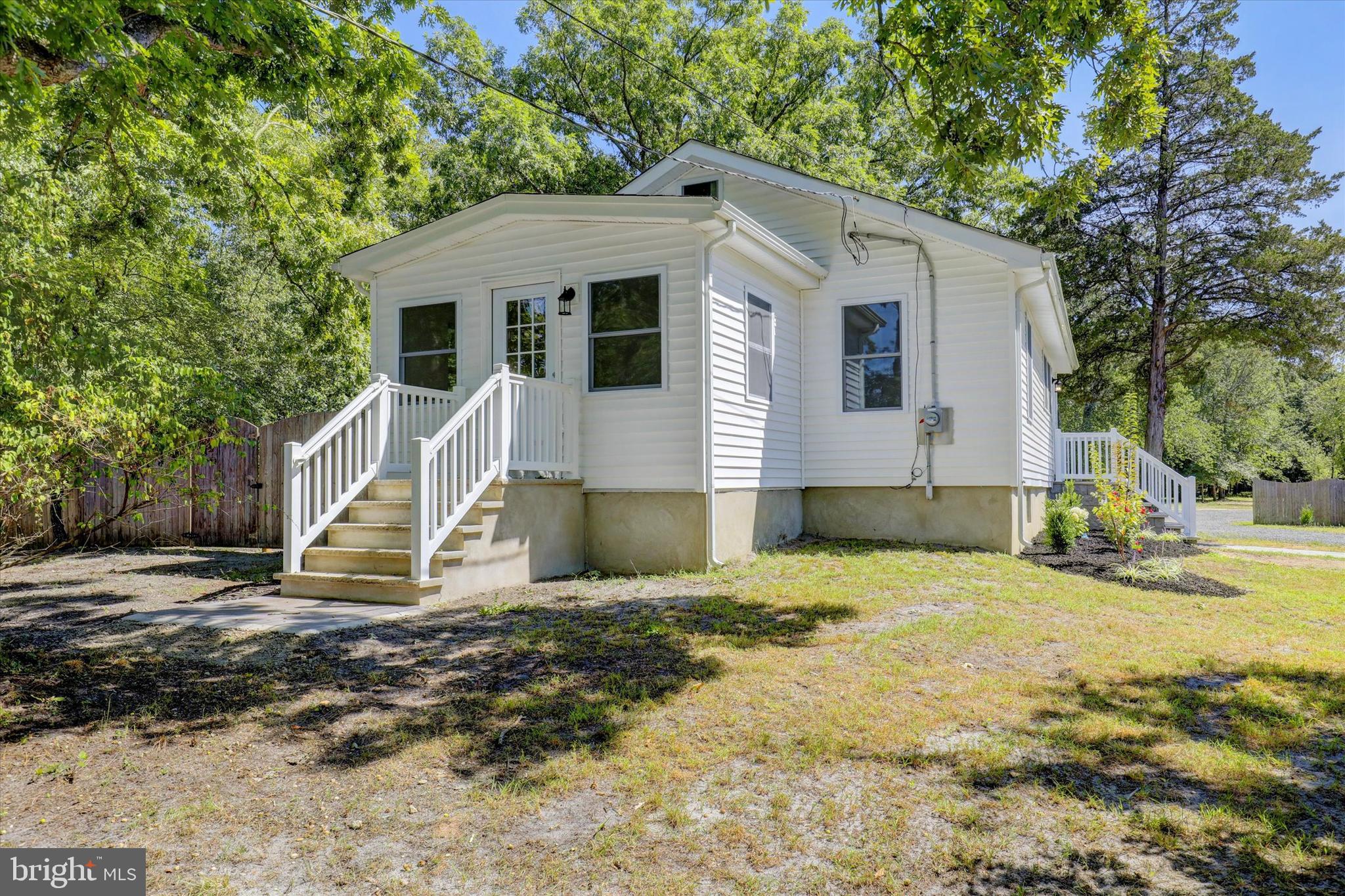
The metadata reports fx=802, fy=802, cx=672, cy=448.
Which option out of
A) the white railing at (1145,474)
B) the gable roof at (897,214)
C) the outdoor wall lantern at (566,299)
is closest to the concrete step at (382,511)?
the outdoor wall lantern at (566,299)

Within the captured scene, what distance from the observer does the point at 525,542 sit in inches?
317

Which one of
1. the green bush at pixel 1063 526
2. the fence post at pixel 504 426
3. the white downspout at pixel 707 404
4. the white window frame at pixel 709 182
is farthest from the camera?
the white window frame at pixel 709 182

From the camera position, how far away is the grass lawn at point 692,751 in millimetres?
2689

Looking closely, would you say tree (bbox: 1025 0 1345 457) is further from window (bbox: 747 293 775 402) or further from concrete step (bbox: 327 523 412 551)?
concrete step (bbox: 327 523 412 551)

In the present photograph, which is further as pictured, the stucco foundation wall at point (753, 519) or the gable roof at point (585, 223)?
the stucco foundation wall at point (753, 519)

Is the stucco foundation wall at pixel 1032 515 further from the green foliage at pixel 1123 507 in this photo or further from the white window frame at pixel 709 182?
the white window frame at pixel 709 182

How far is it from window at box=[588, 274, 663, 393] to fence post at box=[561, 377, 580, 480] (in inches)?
10.0

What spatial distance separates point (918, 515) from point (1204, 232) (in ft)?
53.9

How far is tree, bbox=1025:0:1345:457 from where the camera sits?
20.0 metres

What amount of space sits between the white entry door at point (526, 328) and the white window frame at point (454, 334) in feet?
1.67

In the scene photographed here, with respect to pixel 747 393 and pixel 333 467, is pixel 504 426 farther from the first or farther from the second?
pixel 747 393

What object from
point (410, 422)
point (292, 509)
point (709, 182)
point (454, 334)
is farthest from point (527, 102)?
point (292, 509)

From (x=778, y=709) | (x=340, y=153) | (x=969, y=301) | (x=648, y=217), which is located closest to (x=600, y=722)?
(x=778, y=709)

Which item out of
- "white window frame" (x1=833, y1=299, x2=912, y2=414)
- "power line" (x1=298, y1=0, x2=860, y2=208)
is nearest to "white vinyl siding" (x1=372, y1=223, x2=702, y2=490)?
"power line" (x1=298, y1=0, x2=860, y2=208)
